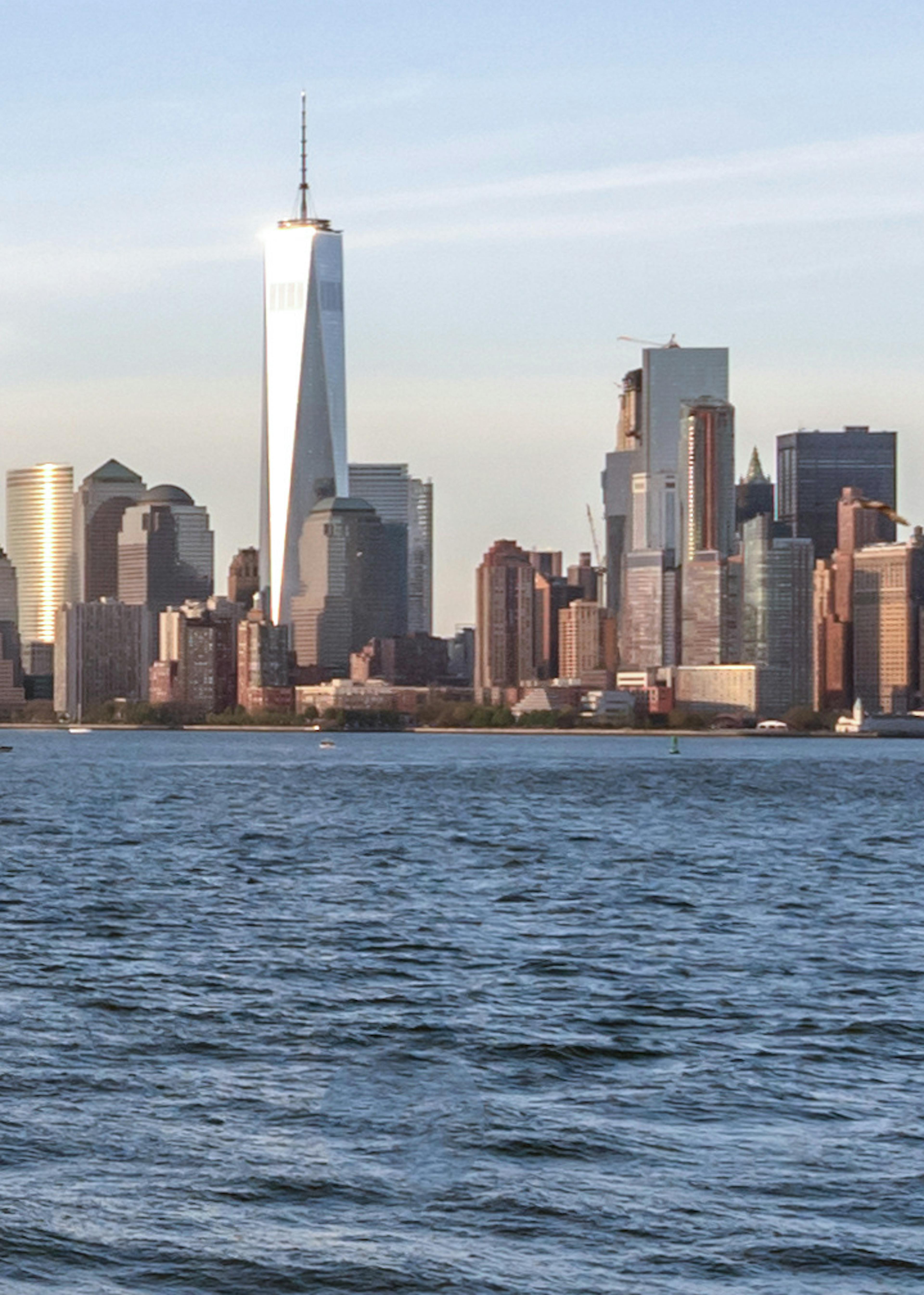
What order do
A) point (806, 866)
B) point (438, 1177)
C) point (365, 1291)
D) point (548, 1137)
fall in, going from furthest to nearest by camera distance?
point (806, 866), point (548, 1137), point (438, 1177), point (365, 1291)

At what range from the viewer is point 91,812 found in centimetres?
12169

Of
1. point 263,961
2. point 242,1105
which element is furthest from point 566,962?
point 242,1105

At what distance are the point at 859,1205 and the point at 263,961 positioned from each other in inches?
948

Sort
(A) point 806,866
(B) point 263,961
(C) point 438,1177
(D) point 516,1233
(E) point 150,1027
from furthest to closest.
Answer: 1. (A) point 806,866
2. (B) point 263,961
3. (E) point 150,1027
4. (C) point 438,1177
5. (D) point 516,1233

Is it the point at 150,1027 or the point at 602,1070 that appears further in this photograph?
the point at 150,1027

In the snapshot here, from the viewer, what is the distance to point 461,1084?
108ft

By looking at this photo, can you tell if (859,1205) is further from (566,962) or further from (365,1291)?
(566,962)

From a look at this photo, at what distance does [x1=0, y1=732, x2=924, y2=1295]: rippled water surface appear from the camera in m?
23.7

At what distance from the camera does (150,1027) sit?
38.3 meters

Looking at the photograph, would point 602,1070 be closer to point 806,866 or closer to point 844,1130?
point 844,1130

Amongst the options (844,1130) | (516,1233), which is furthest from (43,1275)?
(844,1130)

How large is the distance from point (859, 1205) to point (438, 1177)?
499 cm

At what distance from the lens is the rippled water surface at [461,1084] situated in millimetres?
23734

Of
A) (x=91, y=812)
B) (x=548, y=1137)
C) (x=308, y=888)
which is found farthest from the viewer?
(x=91, y=812)
